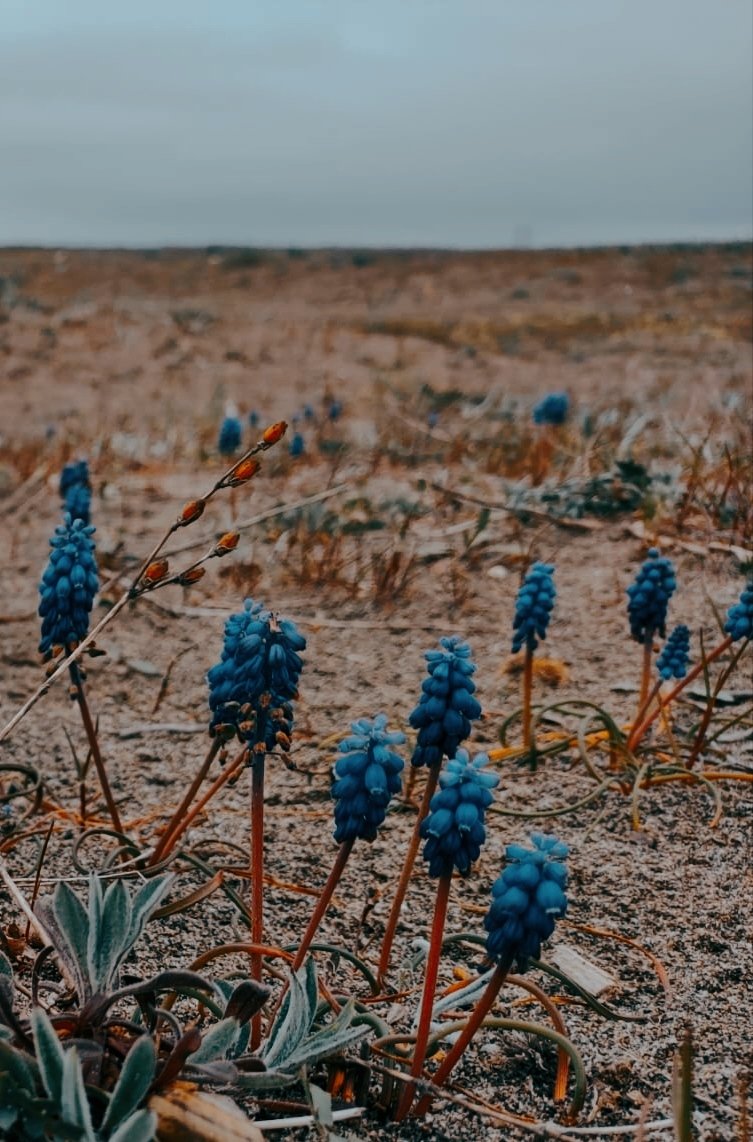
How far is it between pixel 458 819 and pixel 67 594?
108cm

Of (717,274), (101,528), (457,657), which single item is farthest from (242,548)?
(717,274)

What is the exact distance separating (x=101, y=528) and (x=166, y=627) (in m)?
1.55

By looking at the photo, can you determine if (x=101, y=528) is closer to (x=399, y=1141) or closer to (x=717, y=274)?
(x=399, y=1141)

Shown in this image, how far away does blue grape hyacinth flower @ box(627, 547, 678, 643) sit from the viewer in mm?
2670

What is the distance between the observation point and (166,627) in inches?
162

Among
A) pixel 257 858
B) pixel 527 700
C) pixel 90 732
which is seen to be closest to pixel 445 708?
pixel 257 858

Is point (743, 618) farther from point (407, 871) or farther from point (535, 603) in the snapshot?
point (407, 871)

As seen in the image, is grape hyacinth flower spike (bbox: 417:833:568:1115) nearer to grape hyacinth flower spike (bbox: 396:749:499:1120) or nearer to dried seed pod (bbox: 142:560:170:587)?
grape hyacinth flower spike (bbox: 396:749:499:1120)

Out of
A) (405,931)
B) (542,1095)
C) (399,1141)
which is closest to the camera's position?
(399,1141)

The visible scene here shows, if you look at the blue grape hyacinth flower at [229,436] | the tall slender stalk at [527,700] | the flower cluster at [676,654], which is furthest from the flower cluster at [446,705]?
the blue grape hyacinth flower at [229,436]

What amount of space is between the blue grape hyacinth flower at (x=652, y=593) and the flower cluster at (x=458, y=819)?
1329mm

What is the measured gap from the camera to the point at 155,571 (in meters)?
1.64

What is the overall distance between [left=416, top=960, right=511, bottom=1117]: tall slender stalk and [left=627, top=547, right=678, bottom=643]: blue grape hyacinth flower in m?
1.36

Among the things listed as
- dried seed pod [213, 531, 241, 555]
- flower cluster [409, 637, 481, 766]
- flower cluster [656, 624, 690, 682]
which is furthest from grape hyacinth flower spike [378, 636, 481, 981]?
flower cluster [656, 624, 690, 682]
